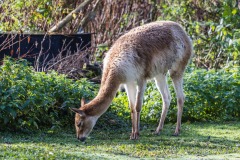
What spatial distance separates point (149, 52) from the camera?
10.2m

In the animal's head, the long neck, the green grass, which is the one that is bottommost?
the green grass

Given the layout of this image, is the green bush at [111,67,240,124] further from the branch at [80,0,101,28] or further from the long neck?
the branch at [80,0,101,28]

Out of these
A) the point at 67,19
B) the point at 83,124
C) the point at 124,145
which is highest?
the point at 67,19

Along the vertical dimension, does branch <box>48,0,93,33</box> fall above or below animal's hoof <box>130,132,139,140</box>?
A: above

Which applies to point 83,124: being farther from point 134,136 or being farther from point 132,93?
point 132,93

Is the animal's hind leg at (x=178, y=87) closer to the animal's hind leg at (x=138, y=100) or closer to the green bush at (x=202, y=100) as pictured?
the animal's hind leg at (x=138, y=100)

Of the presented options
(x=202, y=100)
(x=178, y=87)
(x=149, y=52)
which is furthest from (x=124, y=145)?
(x=202, y=100)

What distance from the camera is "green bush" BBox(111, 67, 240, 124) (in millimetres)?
11945

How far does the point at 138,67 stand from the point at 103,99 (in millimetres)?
801

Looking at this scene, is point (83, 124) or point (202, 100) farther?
point (202, 100)

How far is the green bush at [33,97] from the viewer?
9852 mm

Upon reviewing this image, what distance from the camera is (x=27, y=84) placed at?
1028 centimetres

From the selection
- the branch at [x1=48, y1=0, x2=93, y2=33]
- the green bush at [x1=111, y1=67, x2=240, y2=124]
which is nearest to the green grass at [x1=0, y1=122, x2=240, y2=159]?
the green bush at [x1=111, y1=67, x2=240, y2=124]

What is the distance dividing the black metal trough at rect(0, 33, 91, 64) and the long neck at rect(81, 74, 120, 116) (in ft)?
10.5
